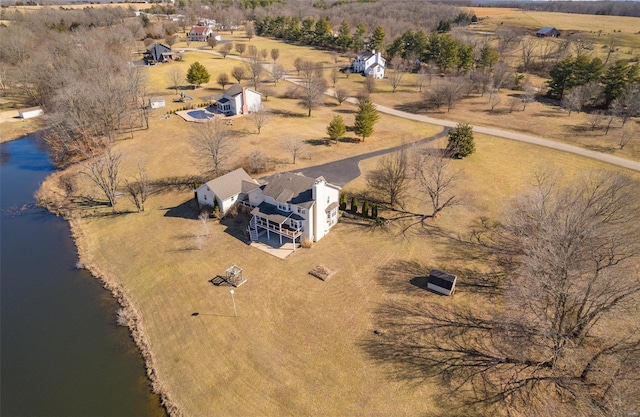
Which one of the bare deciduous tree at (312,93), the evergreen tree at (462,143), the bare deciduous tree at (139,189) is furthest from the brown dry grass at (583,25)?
the bare deciduous tree at (139,189)

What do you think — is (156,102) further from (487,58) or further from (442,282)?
(487,58)

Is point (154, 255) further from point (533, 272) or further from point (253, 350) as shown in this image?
point (533, 272)

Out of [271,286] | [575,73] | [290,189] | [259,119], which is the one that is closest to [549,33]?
[575,73]

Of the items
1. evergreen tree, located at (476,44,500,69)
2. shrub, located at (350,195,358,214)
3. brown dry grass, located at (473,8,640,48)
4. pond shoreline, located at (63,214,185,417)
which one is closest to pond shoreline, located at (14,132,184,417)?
pond shoreline, located at (63,214,185,417)

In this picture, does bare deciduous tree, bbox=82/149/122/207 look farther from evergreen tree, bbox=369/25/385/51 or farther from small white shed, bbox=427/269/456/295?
evergreen tree, bbox=369/25/385/51

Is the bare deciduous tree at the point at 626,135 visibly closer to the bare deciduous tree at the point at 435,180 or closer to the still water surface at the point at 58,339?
the bare deciduous tree at the point at 435,180

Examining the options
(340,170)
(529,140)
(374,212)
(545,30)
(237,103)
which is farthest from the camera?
(545,30)
